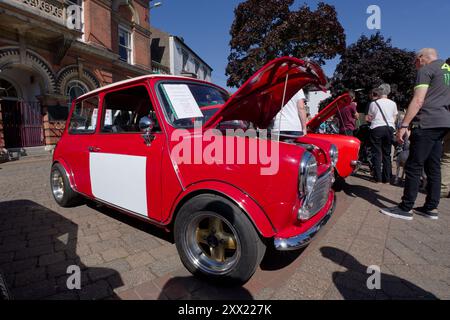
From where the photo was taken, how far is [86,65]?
12039mm

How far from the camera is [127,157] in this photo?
2.45 meters

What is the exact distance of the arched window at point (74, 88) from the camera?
37.5 feet

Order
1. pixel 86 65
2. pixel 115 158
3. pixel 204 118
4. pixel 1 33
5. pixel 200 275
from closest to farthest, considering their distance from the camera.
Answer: pixel 200 275
pixel 204 118
pixel 115 158
pixel 1 33
pixel 86 65

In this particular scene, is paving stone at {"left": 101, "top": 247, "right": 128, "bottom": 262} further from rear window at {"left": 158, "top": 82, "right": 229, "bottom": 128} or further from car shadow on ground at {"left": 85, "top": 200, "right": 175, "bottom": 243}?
rear window at {"left": 158, "top": 82, "right": 229, "bottom": 128}

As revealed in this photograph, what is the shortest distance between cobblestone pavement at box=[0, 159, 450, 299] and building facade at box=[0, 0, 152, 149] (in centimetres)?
890

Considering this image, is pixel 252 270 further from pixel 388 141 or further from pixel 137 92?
pixel 388 141

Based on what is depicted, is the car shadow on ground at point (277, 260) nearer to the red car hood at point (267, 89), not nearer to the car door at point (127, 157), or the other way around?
the car door at point (127, 157)

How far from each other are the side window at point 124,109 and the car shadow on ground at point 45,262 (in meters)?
1.42

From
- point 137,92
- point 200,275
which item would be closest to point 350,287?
point 200,275

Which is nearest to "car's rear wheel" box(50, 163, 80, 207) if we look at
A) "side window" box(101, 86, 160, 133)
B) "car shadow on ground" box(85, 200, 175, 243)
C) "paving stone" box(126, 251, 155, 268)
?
"car shadow on ground" box(85, 200, 175, 243)

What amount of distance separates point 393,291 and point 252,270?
1164mm
